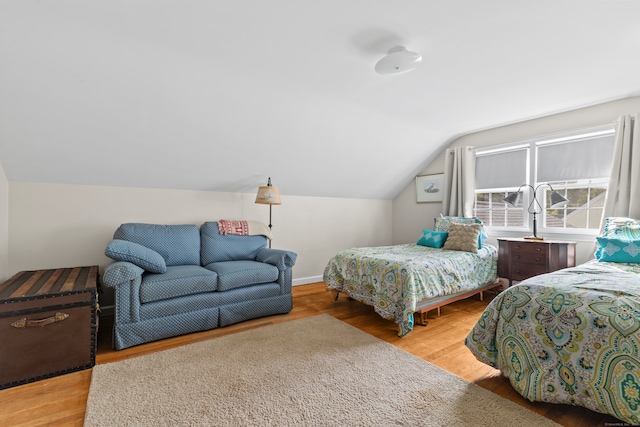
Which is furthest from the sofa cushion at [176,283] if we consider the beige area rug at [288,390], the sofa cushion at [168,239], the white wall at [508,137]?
the white wall at [508,137]

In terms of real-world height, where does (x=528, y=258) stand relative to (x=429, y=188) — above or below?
below

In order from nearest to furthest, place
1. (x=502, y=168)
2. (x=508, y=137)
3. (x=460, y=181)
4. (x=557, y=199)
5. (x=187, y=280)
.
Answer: (x=187, y=280)
(x=557, y=199)
(x=508, y=137)
(x=502, y=168)
(x=460, y=181)

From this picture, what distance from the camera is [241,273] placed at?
9.53 feet

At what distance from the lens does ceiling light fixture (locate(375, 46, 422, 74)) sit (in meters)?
2.16

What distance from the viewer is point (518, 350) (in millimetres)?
1770

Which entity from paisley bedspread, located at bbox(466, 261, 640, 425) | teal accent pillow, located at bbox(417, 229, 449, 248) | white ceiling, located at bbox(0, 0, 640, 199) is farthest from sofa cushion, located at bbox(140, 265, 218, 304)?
teal accent pillow, located at bbox(417, 229, 449, 248)

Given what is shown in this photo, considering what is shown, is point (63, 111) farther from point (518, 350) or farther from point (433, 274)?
point (518, 350)

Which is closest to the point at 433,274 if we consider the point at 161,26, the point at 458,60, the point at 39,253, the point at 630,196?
the point at 458,60

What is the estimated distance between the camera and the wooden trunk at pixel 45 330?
1873 millimetres

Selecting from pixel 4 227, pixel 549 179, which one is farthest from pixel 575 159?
pixel 4 227

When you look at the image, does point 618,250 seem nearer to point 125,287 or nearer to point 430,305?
point 430,305

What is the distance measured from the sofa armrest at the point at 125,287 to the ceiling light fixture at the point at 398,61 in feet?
8.32

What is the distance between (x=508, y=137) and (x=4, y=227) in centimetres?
578

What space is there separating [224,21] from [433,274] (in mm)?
2660
